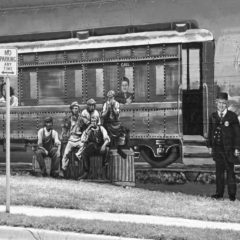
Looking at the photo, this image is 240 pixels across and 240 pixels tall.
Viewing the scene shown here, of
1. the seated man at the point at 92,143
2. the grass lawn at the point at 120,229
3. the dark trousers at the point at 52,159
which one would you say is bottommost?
the grass lawn at the point at 120,229

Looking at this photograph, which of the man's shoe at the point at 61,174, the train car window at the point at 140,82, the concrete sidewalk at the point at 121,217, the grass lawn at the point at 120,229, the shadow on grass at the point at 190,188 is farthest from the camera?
the man's shoe at the point at 61,174

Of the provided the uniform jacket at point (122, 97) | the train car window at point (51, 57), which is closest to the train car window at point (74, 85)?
the train car window at point (51, 57)

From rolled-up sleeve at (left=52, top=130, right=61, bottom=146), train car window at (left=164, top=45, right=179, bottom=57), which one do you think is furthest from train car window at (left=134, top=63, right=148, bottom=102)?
rolled-up sleeve at (left=52, top=130, right=61, bottom=146)

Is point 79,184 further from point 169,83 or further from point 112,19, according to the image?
point 112,19

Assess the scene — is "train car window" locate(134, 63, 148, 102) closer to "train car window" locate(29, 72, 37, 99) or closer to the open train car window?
A: the open train car window

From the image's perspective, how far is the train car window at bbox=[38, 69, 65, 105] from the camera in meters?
12.3

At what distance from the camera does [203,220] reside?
902cm

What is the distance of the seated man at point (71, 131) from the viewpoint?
12.2 metres

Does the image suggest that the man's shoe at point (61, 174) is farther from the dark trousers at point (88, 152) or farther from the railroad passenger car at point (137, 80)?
the railroad passenger car at point (137, 80)

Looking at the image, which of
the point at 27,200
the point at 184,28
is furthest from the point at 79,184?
the point at 184,28

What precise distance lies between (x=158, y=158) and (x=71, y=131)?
2.33 metres

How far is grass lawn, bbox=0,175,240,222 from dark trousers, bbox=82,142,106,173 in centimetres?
47

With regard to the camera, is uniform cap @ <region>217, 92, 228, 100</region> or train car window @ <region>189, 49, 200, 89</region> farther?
train car window @ <region>189, 49, 200, 89</region>

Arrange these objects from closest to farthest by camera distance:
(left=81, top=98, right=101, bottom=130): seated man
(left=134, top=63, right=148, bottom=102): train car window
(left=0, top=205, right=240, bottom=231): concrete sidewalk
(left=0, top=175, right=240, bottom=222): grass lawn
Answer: (left=0, top=205, right=240, bottom=231): concrete sidewalk → (left=0, top=175, right=240, bottom=222): grass lawn → (left=134, top=63, right=148, bottom=102): train car window → (left=81, top=98, right=101, bottom=130): seated man
